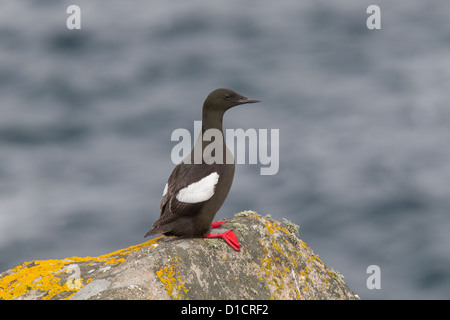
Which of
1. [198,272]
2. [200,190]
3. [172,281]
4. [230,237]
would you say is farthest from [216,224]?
[172,281]

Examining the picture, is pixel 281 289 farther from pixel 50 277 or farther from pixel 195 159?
pixel 50 277

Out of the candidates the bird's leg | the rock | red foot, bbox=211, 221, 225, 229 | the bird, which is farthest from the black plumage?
red foot, bbox=211, 221, 225, 229

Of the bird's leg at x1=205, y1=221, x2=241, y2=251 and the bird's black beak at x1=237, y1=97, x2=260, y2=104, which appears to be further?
the bird's black beak at x1=237, y1=97, x2=260, y2=104

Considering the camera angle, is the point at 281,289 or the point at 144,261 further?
the point at 281,289

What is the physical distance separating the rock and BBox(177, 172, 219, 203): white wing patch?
591 mm

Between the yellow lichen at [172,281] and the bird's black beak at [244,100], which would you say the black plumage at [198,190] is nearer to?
the bird's black beak at [244,100]

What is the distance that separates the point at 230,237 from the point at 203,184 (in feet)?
2.78

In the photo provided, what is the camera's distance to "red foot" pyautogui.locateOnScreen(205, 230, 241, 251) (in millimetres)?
8314

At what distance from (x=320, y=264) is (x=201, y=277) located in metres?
2.27

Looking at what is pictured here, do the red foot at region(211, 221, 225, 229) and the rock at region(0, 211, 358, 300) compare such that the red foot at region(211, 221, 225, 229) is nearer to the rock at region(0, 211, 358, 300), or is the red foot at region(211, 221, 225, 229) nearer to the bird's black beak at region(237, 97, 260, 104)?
the rock at region(0, 211, 358, 300)

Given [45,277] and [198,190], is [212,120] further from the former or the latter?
[45,277]

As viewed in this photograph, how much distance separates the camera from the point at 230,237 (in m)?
8.42
